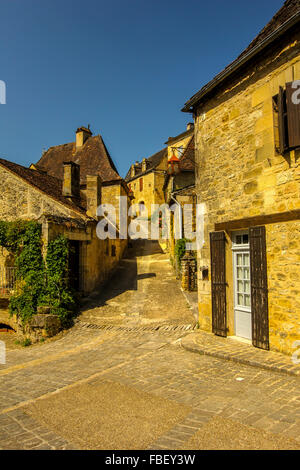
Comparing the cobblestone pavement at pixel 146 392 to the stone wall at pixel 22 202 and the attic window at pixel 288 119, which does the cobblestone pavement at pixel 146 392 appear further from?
the stone wall at pixel 22 202

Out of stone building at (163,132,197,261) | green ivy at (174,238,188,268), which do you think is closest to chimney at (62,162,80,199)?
stone building at (163,132,197,261)

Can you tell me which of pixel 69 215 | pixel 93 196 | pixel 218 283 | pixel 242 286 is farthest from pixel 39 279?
pixel 242 286

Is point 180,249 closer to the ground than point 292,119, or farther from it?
closer to the ground

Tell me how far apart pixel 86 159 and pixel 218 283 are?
18.0 m

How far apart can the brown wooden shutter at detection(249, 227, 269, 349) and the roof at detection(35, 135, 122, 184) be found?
15.4 m

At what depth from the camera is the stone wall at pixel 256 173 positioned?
5.75m

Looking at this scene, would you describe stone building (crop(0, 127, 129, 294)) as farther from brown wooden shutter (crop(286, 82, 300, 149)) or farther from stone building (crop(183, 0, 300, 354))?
brown wooden shutter (crop(286, 82, 300, 149))

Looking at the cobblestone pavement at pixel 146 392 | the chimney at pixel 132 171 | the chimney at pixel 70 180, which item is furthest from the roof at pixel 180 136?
the cobblestone pavement at pixel 146 392

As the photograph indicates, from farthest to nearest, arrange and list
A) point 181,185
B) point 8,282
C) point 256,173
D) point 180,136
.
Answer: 1. point 180,136
2. point 181,185
3. point 8,282
4. point 256,173

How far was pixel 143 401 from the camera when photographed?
4238mm

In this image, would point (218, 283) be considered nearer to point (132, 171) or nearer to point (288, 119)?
point (288, 119)

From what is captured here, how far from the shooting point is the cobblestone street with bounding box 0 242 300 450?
327 centimetres

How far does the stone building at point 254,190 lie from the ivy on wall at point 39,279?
14.8ft

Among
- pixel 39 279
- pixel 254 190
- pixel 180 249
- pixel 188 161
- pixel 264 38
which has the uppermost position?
pixel 188 161
